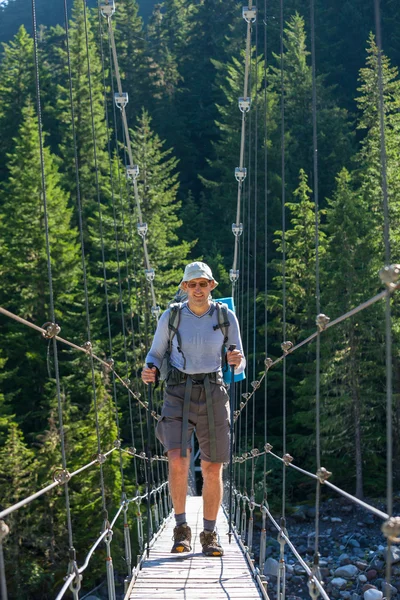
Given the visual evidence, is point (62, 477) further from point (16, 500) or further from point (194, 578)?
point (16, 500)

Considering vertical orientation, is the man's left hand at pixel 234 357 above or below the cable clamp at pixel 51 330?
below

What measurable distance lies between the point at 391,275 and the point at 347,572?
16.5 metres

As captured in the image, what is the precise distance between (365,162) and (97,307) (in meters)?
8.21

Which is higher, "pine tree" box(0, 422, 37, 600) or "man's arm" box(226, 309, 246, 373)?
"man's arm" box(226, 309, 246, 373)

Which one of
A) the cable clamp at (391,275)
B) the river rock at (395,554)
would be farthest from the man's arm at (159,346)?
the river rock at (395,554)

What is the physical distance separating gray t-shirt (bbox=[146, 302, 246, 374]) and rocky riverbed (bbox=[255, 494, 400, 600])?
12.2 metres

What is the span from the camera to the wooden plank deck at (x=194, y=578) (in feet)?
11.7

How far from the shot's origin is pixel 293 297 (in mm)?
25125

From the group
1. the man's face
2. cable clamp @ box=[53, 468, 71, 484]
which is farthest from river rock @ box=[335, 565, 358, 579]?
cable clamp @ box=[53, 468, 71, 484]

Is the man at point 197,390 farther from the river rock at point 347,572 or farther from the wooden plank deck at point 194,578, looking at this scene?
the river rock at point 347,572

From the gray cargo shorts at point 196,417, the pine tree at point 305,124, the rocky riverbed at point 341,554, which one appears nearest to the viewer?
the gray cargo shorts at point 196,417

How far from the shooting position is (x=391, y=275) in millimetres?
2150

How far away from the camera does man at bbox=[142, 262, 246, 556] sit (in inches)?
160

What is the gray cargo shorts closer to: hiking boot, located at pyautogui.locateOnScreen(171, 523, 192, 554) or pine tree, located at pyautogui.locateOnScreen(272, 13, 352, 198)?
hiking boot, located at pyautogui.locateOnScreen(171, 523, 192, 554)
